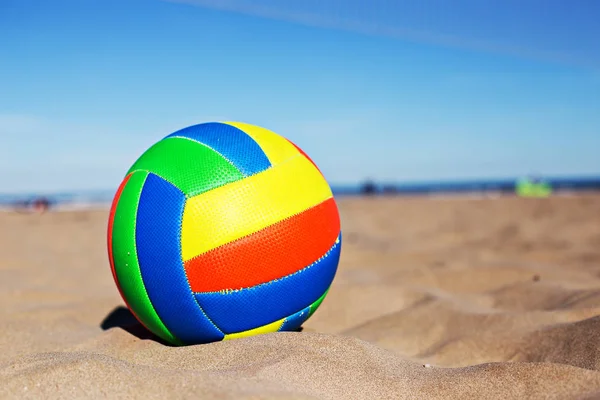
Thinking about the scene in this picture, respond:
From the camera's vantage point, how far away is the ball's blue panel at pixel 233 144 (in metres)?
3.52

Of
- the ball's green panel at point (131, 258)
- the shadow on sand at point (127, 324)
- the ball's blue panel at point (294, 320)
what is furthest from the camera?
the shadow on sand at point (127, 324)

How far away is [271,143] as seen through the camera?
3.77 m

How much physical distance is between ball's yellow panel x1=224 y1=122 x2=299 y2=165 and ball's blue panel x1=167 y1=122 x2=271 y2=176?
4 centimetres

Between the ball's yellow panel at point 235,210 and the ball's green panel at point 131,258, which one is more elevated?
the ball's yellow panel at point 235,210

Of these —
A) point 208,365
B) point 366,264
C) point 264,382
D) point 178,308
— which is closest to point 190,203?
point 178,308

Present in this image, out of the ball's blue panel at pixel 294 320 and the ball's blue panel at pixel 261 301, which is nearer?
the ball's blue panel at pixel 261 301

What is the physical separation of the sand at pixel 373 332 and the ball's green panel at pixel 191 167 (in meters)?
0.89

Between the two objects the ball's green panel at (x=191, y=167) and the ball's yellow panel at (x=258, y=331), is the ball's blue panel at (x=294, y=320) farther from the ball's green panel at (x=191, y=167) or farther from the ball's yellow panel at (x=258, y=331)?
the ball's green panel at (x=191, y=167)

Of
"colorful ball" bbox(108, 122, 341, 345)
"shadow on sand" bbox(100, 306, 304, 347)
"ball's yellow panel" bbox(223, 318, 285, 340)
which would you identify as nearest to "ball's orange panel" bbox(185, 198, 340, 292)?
"colorful ball" bbox(108, 122, 341, 345)

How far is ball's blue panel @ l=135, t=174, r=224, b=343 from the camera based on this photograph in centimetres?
336

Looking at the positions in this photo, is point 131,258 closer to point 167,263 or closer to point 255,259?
point 167,263

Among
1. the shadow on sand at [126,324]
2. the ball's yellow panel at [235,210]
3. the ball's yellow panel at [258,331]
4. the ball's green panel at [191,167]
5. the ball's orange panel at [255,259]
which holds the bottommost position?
the shadow on sand at [126,324]

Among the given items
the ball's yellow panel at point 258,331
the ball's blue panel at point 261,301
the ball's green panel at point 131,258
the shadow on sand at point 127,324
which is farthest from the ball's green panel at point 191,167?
the shadow on sand at point 127,324

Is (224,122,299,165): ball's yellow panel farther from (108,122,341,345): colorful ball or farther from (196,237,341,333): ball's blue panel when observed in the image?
(196,237,341,333): ball's blue panel
